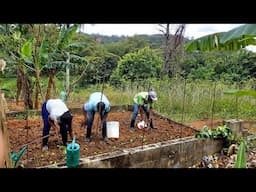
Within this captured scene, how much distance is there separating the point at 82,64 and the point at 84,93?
0.57 metres

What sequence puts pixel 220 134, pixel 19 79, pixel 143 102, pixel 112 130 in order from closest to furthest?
pixel 220 134, pixel 112 130, pixel 143 102, pixel 19 79

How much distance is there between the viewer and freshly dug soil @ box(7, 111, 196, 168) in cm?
282

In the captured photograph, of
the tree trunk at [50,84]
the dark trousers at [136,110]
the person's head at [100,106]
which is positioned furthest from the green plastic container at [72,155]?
the tree trunk at [50,84]

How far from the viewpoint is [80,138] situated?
3414mm

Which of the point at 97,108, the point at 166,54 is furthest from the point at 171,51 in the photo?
the point at 97,108

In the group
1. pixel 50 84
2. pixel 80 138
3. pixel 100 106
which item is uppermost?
pixel 50 84

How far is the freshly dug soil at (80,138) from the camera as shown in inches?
111

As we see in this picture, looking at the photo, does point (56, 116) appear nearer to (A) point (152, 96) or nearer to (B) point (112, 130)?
(B) point (112, 130)

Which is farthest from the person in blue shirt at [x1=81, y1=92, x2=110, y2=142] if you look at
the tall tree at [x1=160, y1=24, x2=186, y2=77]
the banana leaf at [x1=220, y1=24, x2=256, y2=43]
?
the tall tree at [x1=160, y1=24, x2=186, y2=77]

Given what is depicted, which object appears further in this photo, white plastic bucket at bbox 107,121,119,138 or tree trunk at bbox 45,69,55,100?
tree trunk at bbox 45,69,55,100

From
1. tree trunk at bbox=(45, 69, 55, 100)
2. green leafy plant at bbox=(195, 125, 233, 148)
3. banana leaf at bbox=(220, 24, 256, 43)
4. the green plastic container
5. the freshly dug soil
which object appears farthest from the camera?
tree trunk at bbox=(45, 69, 55, 100)

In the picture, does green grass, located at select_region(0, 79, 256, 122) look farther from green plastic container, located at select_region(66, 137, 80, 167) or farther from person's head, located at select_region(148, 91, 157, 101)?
green plastic container, located at select_region(66, 137, 80, 167)

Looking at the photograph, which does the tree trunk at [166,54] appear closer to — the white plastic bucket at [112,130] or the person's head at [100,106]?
the white plastic bucket at [112,130]
